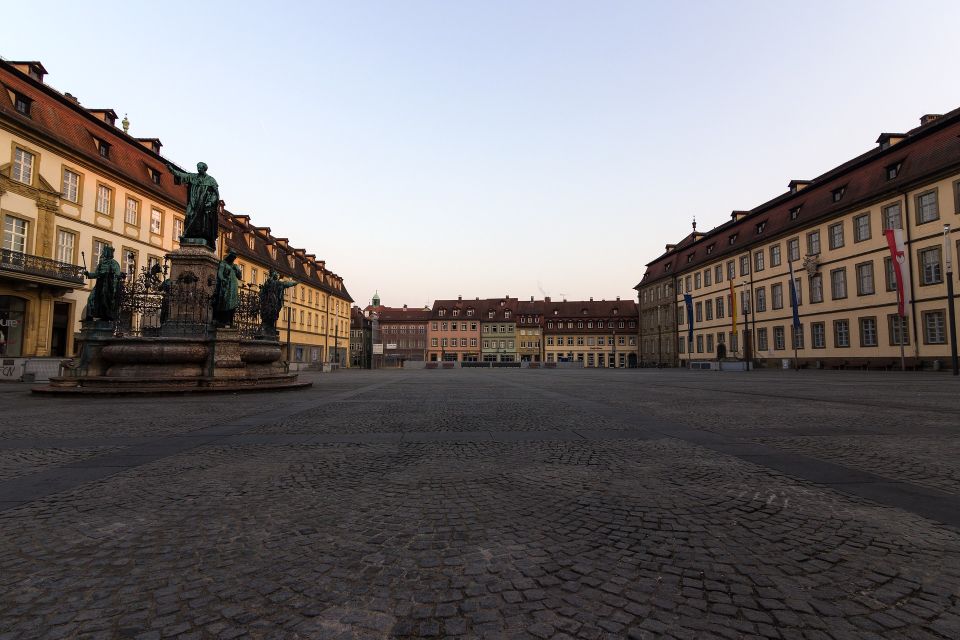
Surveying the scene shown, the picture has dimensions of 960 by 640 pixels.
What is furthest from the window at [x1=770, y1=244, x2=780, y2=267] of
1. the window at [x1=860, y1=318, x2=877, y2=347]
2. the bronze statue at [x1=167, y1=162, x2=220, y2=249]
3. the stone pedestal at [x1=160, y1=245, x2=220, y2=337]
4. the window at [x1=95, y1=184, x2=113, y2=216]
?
the window at [x1=95, y1=184, x2=113, y2=216]

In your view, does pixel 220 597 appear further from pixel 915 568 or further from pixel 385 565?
pixel 915 568

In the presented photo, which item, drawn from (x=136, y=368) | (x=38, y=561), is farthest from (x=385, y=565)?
(x=136, y=368)

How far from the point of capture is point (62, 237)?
81.6ft

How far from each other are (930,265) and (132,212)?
47729 millimetres

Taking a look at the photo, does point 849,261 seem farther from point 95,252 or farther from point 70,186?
point 70,186

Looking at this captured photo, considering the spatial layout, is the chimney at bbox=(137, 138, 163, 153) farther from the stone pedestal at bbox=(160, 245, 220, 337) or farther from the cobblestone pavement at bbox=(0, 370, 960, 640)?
the cobblestone pavement at bbox=(0, 370, 960, 640)

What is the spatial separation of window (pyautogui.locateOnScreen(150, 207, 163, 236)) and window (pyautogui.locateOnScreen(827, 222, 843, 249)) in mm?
46556

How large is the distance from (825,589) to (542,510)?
1556 mm

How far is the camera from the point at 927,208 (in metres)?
27.5

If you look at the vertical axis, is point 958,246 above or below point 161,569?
above

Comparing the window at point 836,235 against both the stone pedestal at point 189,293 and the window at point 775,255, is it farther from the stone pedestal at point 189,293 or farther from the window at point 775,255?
the stone pedestal at point 189,293

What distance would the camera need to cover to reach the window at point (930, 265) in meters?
27.1

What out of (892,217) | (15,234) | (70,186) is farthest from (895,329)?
(15,234)

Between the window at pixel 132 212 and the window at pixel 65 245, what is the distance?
402 cm
